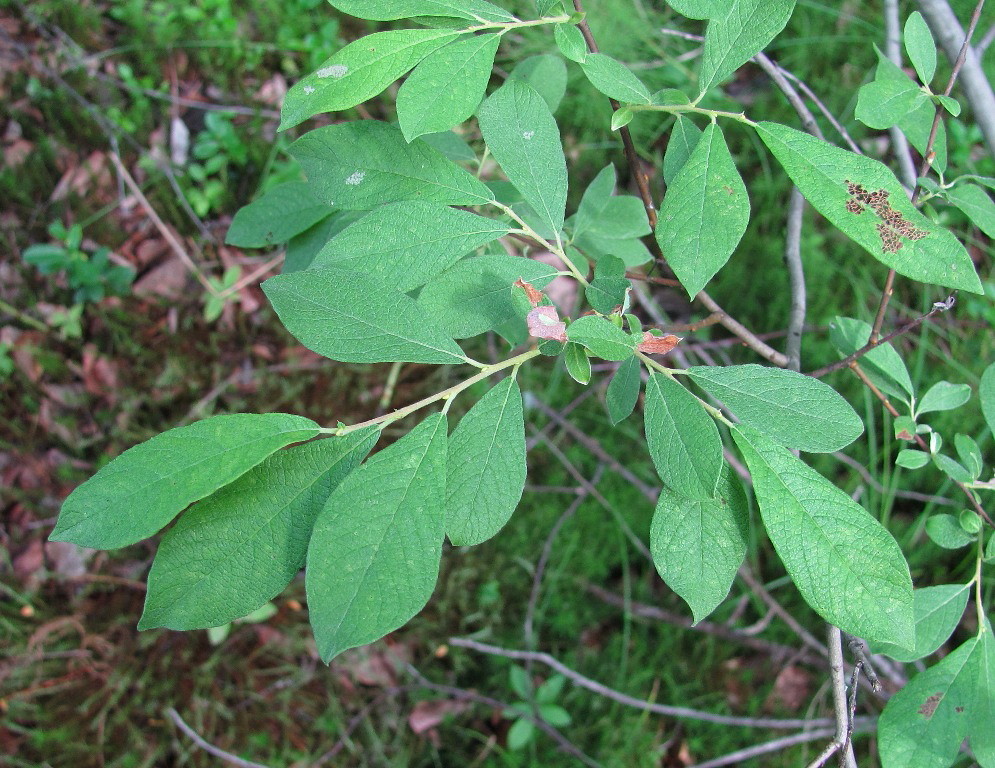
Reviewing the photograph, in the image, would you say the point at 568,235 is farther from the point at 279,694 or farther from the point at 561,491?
the point at 279,694

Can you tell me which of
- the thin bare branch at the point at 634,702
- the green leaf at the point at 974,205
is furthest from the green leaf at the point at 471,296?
the thin bare branch at the point at 634,702

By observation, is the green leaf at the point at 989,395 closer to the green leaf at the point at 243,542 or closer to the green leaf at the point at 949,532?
the green leaf at the point at 949,532

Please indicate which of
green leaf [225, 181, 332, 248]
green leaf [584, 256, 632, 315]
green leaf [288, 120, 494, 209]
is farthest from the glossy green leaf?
green leaf [584, 256, 632, 315]

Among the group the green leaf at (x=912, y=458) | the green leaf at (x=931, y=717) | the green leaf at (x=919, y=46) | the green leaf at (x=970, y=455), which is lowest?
the green leaf at (x=931, y=717)

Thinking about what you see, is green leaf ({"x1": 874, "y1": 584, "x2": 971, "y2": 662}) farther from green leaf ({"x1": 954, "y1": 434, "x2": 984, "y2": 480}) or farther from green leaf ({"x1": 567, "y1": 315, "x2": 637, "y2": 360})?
green leaf ({"x1": 567, "y1": 315, "x2": 637, "y2": 360})

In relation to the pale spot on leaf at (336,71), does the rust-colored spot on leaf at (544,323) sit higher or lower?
lower

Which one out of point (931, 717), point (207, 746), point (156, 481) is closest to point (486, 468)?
point (156, 481)

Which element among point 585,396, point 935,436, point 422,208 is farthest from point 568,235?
point 585,396
